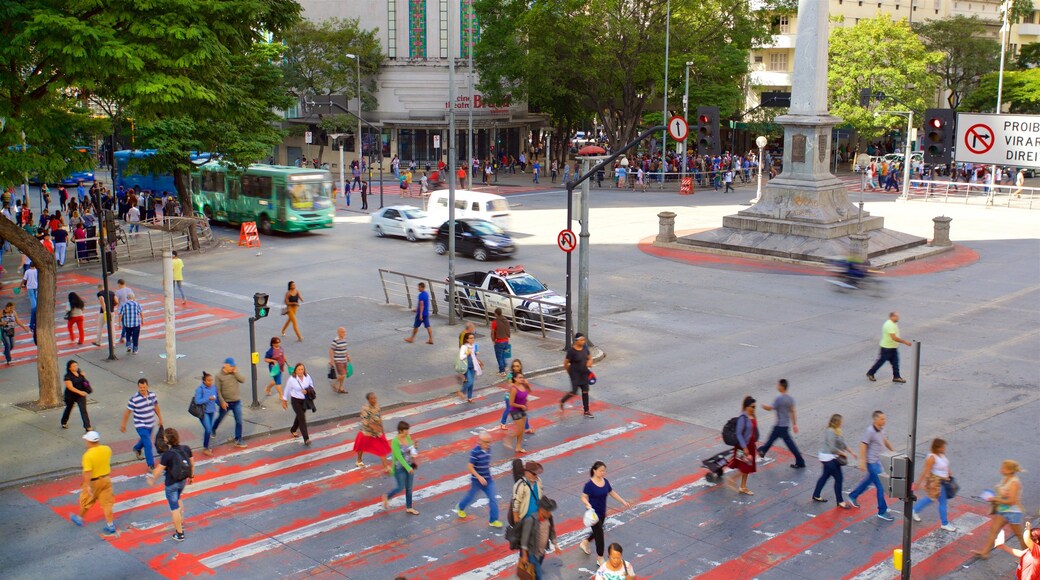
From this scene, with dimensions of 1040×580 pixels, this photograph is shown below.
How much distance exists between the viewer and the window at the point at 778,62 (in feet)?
284

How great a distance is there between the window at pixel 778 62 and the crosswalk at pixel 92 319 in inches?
2636

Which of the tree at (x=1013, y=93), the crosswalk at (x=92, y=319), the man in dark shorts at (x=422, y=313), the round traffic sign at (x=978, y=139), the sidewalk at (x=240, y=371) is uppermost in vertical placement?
the tree at (x=1013, y=93)

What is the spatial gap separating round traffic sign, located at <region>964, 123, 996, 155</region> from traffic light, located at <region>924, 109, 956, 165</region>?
4.21 ft

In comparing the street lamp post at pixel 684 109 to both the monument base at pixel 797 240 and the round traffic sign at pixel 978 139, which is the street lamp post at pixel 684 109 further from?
the round traffic sign at pixel 978 139

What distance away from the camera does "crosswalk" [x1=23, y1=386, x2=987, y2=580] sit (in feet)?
41.9

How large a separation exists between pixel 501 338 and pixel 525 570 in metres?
10.5

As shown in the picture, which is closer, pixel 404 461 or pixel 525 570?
pixel 525 570

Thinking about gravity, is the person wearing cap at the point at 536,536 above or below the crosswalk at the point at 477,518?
above

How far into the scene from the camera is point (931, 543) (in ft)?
43.8

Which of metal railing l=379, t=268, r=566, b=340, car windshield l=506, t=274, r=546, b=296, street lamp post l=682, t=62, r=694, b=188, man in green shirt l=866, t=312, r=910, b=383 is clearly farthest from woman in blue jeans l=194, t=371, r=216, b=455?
street lamp post l=682, t=62, r=694, b=188

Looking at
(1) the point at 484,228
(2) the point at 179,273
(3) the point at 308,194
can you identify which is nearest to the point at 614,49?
(3) the point at 308,194

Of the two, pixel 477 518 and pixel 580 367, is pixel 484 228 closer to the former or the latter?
pixel 580 367

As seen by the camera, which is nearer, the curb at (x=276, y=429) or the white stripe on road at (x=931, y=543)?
the white stripe on road at (x=931, y=543)

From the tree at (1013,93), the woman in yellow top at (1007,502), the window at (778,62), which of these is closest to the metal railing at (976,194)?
the tree at (1013,93)
